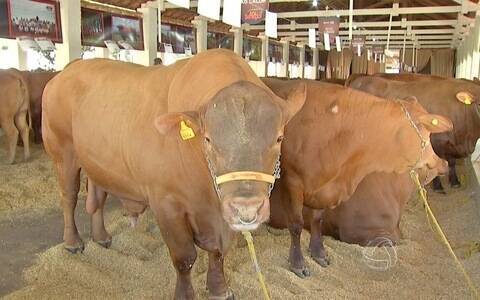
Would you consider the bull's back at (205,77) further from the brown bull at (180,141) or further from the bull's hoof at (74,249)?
the bull's hoof at (74,249)

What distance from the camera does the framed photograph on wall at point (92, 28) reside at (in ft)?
35.0

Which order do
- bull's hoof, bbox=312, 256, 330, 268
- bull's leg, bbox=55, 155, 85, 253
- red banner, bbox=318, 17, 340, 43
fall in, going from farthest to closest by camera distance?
red banner, bbox=318, 17, 340, 43 < bull's leg, bbox=55, 155, 85, 253 < bull's hoof, bbox=312, 256, 330, 268

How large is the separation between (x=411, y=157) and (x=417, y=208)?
6.25 ft

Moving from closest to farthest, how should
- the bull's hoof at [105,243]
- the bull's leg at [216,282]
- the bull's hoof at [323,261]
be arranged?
the bull's leg at [216,282] < the bull's hoof at [323,261] < the bull's hoof at [105,243]

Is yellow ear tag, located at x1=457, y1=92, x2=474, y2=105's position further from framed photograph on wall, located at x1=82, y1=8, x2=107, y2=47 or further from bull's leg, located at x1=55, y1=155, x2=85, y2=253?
framed photograph on wall, located at x1=82, y1=8, x2=107, y2=47

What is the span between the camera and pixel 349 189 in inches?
136

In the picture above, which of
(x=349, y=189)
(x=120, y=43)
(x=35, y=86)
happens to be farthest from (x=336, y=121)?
(x=120, y=43)

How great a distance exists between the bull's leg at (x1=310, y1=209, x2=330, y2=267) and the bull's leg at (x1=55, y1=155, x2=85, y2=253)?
1.63 m

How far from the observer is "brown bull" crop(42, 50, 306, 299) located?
6.25ft

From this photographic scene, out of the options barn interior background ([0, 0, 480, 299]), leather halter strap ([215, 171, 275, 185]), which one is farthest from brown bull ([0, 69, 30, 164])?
leather halter strap ([215, 171, 275, 185])

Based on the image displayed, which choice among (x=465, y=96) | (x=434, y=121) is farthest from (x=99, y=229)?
(x=465, y=96)

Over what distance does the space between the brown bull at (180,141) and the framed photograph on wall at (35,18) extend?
232 inches

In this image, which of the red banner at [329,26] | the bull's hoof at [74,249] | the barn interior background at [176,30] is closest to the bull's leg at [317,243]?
the bull's hoof at [74,249]

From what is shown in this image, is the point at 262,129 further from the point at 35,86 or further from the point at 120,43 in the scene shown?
the point at 120,43
